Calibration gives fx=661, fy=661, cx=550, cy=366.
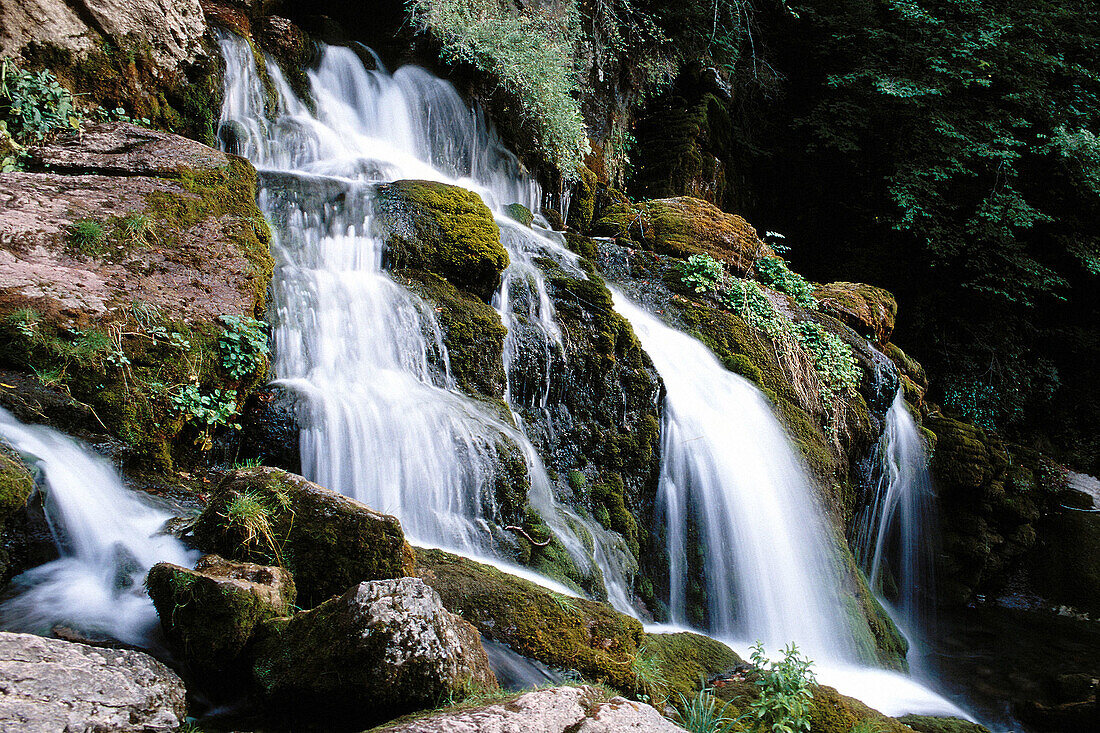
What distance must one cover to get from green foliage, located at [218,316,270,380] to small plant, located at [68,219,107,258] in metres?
0.76

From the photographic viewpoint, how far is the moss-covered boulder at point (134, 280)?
10.5 ft

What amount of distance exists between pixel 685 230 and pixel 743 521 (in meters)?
4.22

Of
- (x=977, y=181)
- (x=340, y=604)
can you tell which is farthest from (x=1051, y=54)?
(x=340, y=604)

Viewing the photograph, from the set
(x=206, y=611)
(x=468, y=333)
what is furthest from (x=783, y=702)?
(x=468, y=333)

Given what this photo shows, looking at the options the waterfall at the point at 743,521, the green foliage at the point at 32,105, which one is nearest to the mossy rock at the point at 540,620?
the waterfall at the point at 743,521

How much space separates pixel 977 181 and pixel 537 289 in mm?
12183

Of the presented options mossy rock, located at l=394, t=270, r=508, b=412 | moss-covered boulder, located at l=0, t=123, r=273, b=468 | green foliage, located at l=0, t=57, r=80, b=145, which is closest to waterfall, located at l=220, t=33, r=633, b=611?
mossy rock, located at l=394, t=270, r=508, b=412

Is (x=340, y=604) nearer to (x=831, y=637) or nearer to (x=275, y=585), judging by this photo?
(x=275, y=585)

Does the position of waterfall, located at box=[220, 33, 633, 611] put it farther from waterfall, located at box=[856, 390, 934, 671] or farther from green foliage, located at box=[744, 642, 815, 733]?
waterfall, located at box=[856, 390, 934, 671]

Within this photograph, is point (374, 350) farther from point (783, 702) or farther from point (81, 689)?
point (783, 702)

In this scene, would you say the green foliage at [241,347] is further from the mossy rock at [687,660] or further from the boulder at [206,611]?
the mossy rock at [687,660]

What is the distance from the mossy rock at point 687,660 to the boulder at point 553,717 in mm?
1013

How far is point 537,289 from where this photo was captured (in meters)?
6.08

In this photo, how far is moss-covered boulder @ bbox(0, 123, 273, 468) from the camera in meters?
3.21
